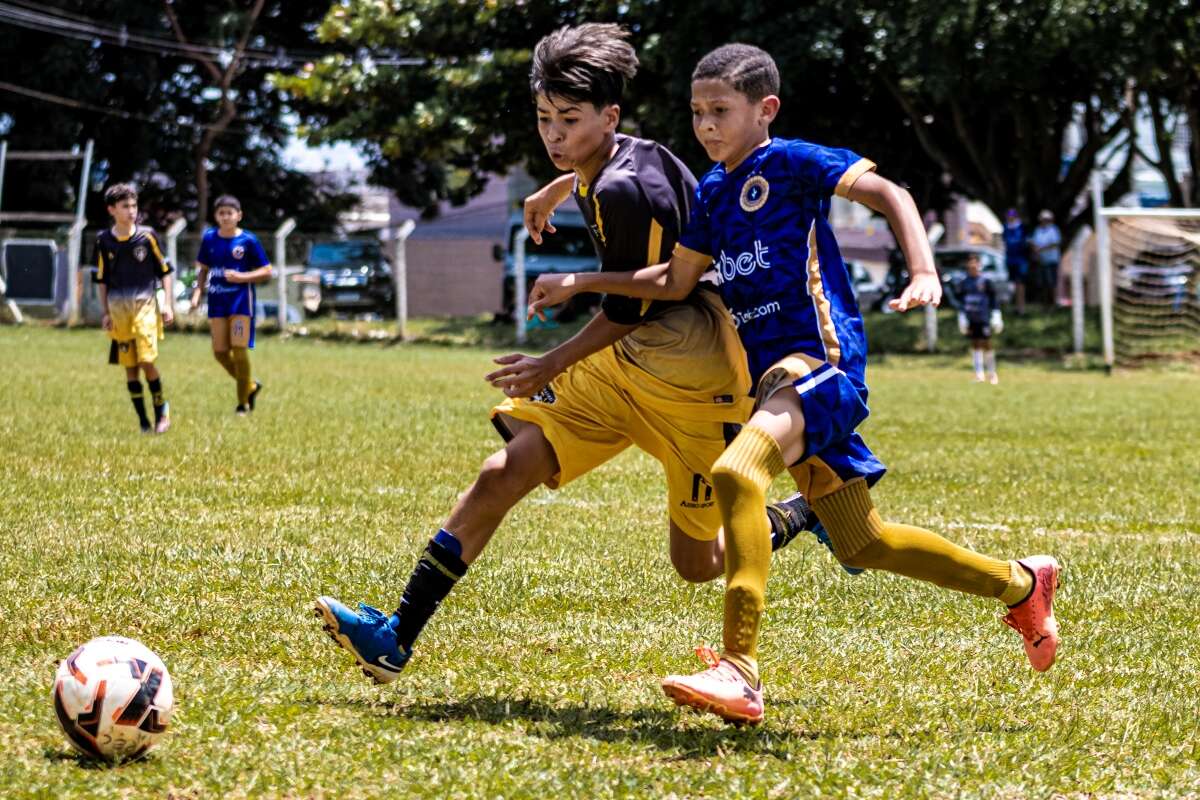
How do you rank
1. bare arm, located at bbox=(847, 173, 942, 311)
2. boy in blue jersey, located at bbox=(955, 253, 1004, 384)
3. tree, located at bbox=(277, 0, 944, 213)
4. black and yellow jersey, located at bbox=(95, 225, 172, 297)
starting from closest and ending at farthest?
1. bare arm, located at bbox=(847, 173, 942, 311)
2. black and yellow jersey, located at bbox=(95, 225, 172, 297)
3. boy in blue jersey, located at bbox=(955, 253, 1004, 384)
4. tree, located at bbox=(277, 0, 944, 213)

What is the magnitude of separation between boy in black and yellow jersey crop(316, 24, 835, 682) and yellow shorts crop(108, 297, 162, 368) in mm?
8912

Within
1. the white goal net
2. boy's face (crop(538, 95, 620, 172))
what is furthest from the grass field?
the white goal net

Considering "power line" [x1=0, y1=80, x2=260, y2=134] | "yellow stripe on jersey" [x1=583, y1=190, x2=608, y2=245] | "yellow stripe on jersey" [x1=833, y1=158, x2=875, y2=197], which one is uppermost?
"power line" [x1=0, y1=80, x2=260, y2=134]

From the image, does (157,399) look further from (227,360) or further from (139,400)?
(227,360)

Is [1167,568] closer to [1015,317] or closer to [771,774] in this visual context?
[771,774]

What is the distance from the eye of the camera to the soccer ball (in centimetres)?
393

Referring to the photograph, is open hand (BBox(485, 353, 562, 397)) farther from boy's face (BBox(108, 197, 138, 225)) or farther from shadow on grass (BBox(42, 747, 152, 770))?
boy's face (BBox(108, 197, 138, 225))

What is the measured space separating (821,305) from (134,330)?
975 centimetres

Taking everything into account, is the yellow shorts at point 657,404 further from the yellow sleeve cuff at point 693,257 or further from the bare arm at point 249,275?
the bare arm at point 249,275

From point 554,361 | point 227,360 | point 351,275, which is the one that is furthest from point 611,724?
point 351,275

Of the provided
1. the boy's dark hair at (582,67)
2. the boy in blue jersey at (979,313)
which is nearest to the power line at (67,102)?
the boy in blue jersey at (979,313)

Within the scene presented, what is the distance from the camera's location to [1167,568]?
7.23m

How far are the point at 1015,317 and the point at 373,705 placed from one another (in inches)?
1002

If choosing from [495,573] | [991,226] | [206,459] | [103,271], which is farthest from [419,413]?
[991,226]
